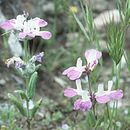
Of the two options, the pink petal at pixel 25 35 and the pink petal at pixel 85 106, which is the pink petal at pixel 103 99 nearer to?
the pink petal at pixel 85 106

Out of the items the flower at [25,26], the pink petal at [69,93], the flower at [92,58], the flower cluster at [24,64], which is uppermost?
the flower at [25,26]

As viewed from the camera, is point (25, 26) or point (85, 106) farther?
point (25, 26)

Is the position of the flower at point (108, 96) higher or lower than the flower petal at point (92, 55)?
lower

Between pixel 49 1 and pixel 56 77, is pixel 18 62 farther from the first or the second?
pixel 49 1

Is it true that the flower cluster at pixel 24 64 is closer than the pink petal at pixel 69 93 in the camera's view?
No

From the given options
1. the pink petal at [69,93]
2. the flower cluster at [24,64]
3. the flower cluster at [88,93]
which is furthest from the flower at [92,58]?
the flower cluster at [24,64]

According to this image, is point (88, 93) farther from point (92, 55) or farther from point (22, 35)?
point (22, 35)

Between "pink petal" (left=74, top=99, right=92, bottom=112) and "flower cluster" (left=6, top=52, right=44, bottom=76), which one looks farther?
"flower cluster" (left=6, top=52, right=44, bottom=76)

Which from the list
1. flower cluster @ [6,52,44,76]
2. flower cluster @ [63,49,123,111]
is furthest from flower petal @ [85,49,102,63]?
flower cluster @ [6,52,44,76]

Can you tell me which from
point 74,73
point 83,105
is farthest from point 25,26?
point 83,105

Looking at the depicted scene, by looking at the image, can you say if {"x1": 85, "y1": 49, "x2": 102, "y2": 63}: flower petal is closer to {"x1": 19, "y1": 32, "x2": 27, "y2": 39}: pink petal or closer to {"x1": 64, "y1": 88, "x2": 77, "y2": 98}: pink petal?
{"x1": 64, "y1": 88, "x2": 77, "y2": 98}: pink petal

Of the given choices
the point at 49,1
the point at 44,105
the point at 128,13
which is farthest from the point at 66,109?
the point at 49,1
